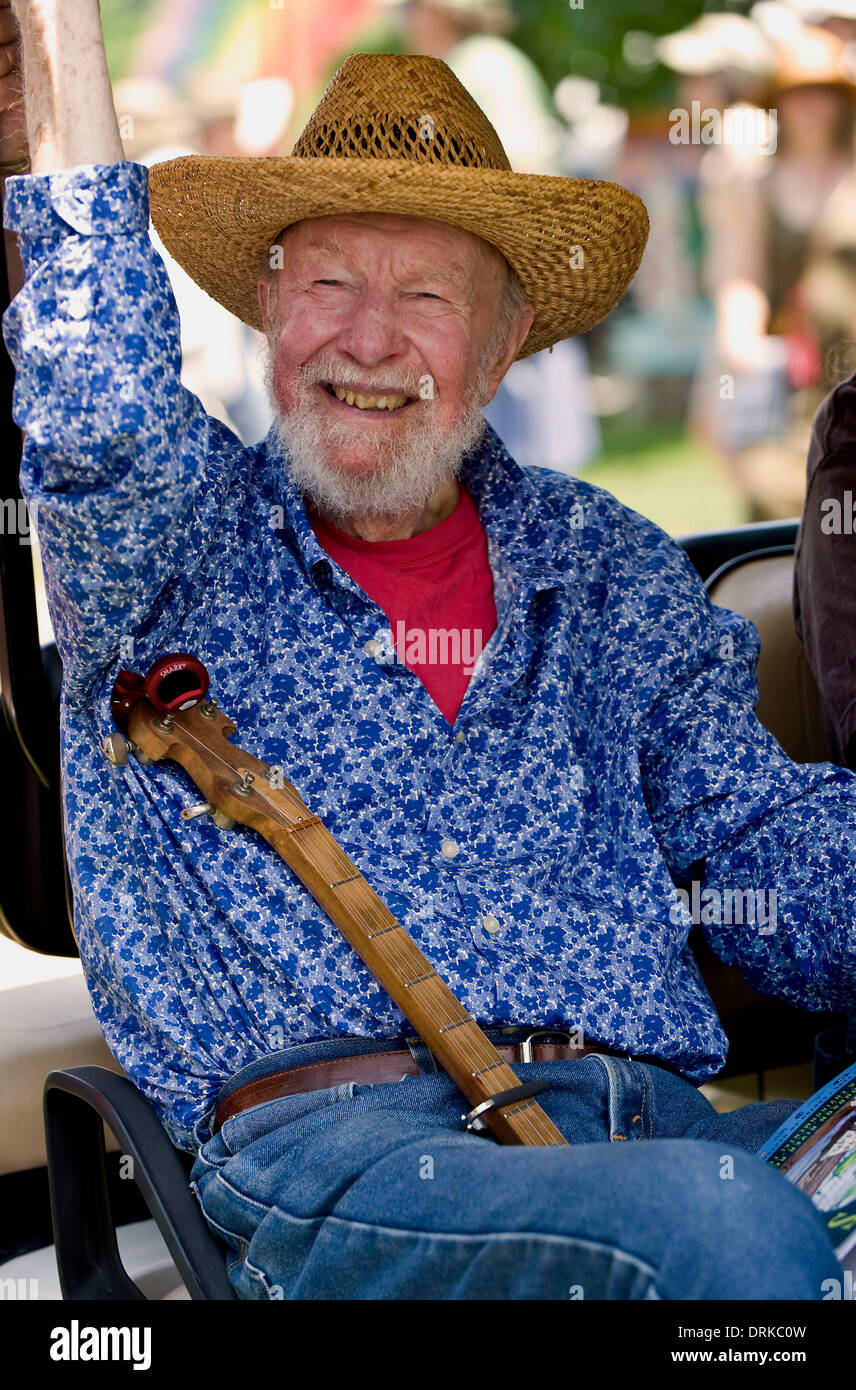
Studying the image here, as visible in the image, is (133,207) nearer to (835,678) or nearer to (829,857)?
(829,857)

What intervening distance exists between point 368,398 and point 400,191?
0.27 metres

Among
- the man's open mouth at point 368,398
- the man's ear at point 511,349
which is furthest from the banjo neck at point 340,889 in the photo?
the man's ear at point 511,349

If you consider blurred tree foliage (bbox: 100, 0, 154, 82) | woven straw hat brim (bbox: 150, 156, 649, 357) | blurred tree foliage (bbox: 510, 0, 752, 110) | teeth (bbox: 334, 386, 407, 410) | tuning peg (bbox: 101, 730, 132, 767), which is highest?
blurred tree foliage (bbox: 100, 0, 154, 82)

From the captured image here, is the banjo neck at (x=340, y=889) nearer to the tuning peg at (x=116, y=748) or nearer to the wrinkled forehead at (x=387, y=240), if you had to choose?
the tuning peg at (x=116, y=748)

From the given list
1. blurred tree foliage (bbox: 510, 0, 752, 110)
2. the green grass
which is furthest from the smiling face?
the green grass

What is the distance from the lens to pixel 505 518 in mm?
2211

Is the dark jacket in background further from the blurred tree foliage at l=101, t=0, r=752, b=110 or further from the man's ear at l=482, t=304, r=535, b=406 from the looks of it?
the blurred tree foliage at l=101, t=0, r=752, b=110

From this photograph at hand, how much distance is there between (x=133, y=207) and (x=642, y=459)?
534 centimetres

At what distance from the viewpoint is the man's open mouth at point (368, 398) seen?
2018 millimetres

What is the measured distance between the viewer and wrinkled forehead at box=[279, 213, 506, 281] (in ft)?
6.59

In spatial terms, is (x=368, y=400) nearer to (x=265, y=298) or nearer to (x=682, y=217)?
(x=265, y=298)

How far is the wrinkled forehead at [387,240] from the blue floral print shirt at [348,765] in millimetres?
286

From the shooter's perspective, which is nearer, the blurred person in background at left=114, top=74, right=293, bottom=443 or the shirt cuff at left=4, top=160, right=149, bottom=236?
the shirt cuff at left=4, top=160, right=149, bottom=236

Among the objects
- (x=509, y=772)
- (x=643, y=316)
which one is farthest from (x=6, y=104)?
(x=643, y=316)
